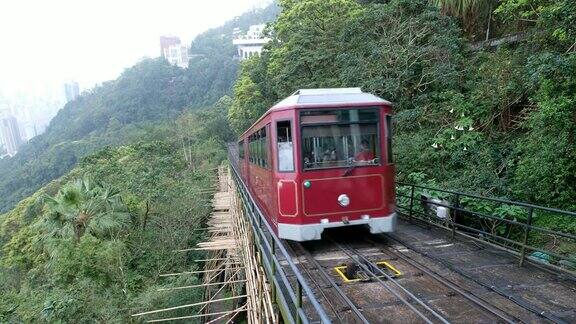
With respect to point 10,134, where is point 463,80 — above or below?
below

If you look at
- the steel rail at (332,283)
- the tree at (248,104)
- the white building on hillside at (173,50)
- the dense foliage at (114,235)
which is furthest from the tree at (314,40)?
the white building on hillside at (173,50)

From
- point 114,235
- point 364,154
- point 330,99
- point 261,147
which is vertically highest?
point 330,99

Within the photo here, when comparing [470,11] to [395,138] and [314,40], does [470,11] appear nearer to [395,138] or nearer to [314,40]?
[395,138]

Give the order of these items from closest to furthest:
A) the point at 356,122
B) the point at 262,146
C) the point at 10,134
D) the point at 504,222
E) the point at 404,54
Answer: the point at 356,122
the point at 504,222
the point at 262,146
the point at 404,54
the point at 10,134

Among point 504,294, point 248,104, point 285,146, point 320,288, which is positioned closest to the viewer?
point 504,294

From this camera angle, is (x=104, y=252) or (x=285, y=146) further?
(x=104, y=252)

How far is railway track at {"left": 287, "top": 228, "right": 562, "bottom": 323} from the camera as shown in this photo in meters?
4.84

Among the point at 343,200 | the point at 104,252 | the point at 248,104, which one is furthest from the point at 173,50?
the point at 343,200

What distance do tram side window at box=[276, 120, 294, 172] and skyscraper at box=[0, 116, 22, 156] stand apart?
200 metres

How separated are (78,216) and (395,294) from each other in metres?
14.0

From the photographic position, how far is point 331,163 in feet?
23.9

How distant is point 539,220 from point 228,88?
262 ft

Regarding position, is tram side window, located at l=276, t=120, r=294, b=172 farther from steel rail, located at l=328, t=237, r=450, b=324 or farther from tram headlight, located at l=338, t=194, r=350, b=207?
steel rail, located at l=328, t=237, r=450, b=324

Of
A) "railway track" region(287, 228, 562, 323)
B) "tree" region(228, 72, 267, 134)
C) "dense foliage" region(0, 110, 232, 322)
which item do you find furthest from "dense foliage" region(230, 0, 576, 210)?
"tree" region(228, 72, 267, 134)
